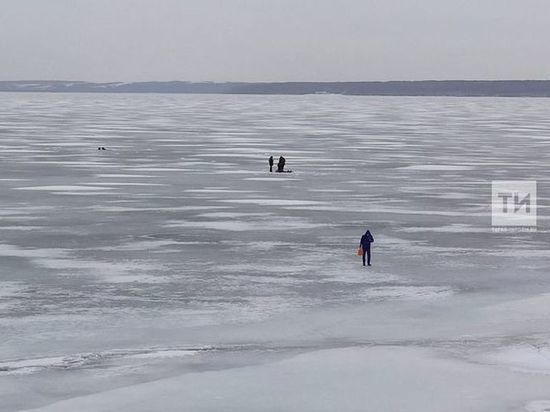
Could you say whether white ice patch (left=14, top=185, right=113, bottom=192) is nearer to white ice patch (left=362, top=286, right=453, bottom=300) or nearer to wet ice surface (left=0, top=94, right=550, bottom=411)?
wet ice surface (left=0, top=94, right=550, bottom=411)

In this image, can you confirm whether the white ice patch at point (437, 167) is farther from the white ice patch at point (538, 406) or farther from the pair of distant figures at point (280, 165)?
the white ice patch at point (538, 406)

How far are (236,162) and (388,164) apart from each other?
564 centimetres

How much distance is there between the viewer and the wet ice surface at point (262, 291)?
11.0m

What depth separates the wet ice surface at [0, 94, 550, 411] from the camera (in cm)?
1101

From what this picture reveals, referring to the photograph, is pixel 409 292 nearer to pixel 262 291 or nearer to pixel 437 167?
pixel 262 291

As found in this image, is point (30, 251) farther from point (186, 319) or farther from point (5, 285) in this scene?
point (186, 319)

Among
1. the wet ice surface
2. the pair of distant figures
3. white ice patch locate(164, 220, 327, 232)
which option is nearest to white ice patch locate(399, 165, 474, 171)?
the wet ice surface

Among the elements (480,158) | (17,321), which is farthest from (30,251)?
(480,158)

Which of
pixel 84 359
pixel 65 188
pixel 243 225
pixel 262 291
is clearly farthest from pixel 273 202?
pixel 84 359

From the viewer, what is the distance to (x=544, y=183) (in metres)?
32.7

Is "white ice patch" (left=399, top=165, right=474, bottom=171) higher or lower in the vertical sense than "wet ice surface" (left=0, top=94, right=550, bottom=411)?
higher

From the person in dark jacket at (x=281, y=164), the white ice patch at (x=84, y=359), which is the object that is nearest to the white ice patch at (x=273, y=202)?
the person in dark jacket at (x=281, y=164)

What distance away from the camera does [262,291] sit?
15.6 metres

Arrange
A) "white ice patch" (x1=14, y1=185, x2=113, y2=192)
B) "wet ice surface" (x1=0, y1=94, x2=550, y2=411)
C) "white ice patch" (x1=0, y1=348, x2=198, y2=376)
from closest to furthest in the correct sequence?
"wet ice surface" (x1=0, y1=94, x2=550, y2=411), "white ice patch" (x1=0, y1=348, x2=198, y2=376), "white ice patch" (x1=14, y1=185, x2=113, y2=192)
